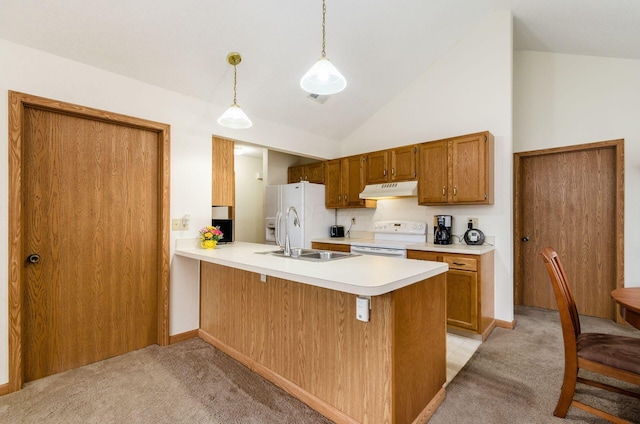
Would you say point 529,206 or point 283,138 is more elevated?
point 283,138

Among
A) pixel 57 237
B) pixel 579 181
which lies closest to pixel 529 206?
pixel 579 181

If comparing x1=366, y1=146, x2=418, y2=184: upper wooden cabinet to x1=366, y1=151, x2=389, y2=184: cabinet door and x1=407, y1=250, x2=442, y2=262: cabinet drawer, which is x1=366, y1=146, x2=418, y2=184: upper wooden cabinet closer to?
x1=366, y1=151, x2=389, y2=184: cabinet door

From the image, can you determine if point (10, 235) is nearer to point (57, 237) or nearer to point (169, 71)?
point (57, 237)

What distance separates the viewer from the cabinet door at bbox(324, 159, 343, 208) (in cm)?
451

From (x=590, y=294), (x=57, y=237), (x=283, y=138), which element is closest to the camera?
(x=57, y=237)

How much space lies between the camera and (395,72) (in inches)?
147

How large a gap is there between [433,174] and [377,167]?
2.63 feet

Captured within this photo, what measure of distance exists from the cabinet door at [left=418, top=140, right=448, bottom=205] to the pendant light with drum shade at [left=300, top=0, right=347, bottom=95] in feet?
6.69

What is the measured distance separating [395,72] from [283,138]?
5.34ft

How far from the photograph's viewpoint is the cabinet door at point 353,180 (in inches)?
168

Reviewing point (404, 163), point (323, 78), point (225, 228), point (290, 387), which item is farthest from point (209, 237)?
point (404, 163)

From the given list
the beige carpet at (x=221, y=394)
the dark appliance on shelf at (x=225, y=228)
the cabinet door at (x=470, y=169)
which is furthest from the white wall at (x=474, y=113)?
the dark appliance on shelf at (x=225, y=228)

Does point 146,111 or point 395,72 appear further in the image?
point 395,72

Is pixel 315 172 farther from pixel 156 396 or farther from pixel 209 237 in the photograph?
pixel 156 396
